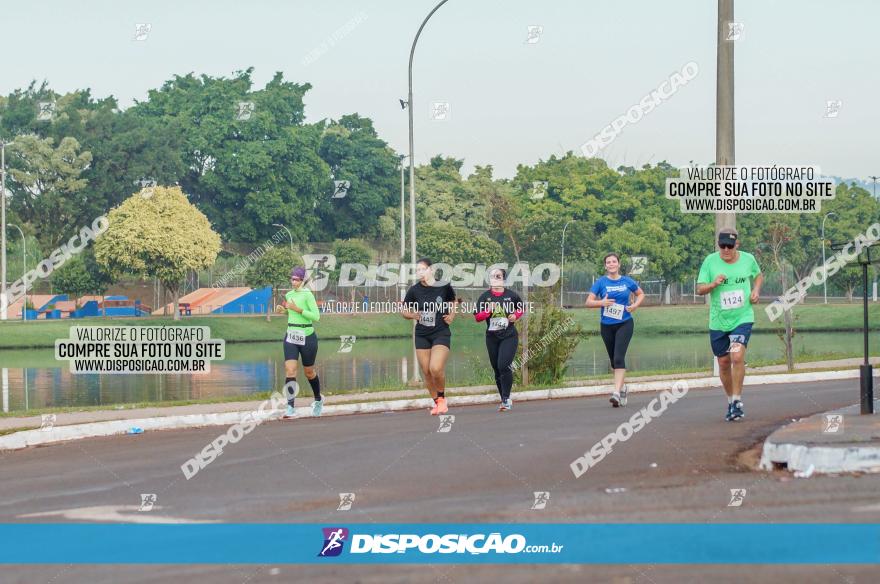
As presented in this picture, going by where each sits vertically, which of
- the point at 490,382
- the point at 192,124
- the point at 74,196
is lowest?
the point at 490,382

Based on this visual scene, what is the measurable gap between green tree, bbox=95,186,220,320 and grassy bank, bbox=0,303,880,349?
3379 millimetres

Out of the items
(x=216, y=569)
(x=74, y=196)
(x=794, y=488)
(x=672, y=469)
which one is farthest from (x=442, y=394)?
(x=74, y=196)

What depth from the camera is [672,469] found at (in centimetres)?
984

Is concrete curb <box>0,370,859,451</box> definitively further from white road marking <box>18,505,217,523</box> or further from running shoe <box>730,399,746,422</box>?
running shoe <box>730,399,746,422</box>

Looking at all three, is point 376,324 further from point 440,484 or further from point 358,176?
point 440,484

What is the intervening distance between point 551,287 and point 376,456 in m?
10.5

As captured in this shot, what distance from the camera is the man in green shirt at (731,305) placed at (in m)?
13.3

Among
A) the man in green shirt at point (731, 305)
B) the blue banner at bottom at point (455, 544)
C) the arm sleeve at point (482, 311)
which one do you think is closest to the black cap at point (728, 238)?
the man in green shirt at point (731, 305)

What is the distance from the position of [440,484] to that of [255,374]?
98.8 ft

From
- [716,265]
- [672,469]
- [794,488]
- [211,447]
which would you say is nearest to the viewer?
[794,488]

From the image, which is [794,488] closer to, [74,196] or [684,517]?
[684,517]

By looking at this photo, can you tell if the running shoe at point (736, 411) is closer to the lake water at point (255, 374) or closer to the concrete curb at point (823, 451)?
the concrete curb at point (823, 451)

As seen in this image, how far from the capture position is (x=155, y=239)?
73750 millimetres

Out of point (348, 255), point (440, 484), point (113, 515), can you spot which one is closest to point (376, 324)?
point (348, 255)
